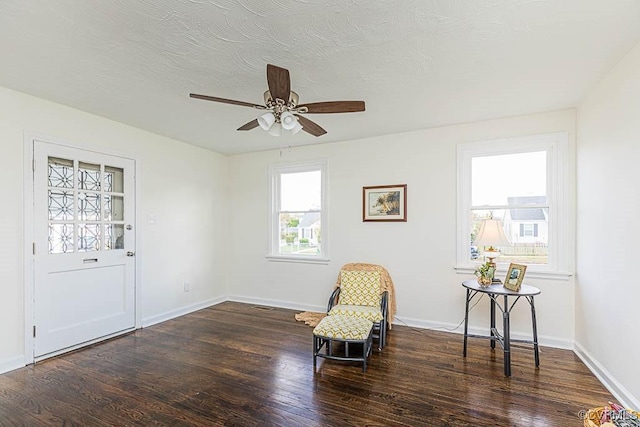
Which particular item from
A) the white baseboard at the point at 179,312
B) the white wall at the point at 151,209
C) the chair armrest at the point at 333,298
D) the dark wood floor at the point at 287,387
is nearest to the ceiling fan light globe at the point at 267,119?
the dark wood floor at the point at 287,387

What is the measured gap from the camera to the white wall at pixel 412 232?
3.46m

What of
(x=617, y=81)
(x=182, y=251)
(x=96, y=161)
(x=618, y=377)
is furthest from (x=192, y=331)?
(x=617, y=81)

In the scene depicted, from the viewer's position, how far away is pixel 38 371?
2832mm

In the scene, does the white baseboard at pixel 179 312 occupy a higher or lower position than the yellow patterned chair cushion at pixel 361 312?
lower

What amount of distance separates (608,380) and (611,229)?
120 cm

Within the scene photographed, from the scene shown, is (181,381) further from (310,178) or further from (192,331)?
(310,178)

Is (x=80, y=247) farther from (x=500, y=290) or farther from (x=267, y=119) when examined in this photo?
Result: (x=500, y=290)

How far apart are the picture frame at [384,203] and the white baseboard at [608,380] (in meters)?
2.18

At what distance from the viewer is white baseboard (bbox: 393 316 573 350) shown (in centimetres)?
337

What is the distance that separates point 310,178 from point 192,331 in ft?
8.58

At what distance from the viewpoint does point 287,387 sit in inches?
101

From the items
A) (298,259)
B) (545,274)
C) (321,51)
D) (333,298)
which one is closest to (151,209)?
(298,259)

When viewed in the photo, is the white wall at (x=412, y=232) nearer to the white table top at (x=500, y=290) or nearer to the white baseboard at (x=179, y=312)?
the white table top at (x=500, y=290)

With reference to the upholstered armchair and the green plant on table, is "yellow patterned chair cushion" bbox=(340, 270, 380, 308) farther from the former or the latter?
the green plant on table
